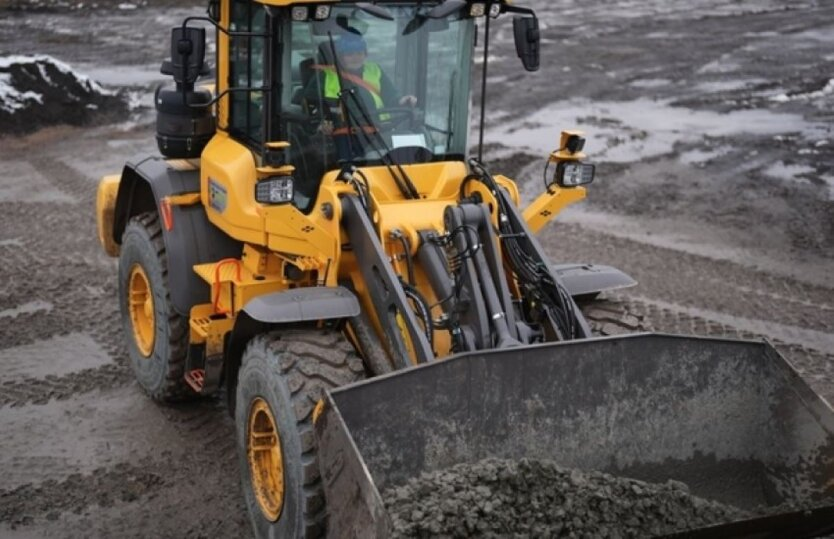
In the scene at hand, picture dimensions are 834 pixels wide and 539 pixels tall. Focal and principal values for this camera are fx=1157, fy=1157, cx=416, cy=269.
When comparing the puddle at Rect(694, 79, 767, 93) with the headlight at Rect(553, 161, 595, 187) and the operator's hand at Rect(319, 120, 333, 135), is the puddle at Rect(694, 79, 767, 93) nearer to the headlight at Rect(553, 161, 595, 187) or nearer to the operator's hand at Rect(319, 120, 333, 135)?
the headlight at Rect(553, 161, 595, 187)

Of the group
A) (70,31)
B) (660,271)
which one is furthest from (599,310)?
(70,31)

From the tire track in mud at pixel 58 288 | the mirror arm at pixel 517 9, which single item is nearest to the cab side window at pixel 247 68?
the mirror arm at pixel 517 9

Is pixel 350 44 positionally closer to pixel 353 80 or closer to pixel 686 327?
pixel 353 80

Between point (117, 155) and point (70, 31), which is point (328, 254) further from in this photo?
point (70, 31)

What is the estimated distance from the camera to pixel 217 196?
6156 millimetres

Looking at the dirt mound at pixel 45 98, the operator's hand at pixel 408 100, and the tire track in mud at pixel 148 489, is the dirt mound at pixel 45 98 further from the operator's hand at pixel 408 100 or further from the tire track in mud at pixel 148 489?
the operator's hand at pixel 408 100

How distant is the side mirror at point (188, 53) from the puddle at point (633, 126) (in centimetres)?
829

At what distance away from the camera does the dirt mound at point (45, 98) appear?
47.5 ft

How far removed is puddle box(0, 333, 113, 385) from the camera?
7508mm

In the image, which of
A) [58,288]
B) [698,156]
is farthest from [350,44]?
[698,156]

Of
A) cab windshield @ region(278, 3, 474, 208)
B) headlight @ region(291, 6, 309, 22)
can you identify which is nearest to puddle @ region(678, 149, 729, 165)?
cab windshield @ region(278, 3, 474, 208)

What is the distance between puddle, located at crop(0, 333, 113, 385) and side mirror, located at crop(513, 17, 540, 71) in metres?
3.61

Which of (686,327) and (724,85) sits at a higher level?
(724,85)

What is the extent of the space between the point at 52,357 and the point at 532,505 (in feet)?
14.6
